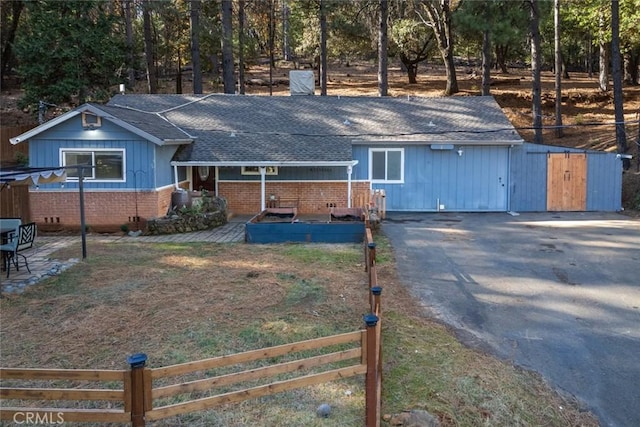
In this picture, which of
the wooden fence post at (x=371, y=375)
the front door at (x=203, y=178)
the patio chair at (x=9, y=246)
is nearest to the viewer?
the wooden fence post at (x=371, y=375)

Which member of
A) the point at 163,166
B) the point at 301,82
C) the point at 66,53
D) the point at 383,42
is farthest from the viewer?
the point at 383,42

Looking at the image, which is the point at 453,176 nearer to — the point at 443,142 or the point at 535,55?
the point at 443,142

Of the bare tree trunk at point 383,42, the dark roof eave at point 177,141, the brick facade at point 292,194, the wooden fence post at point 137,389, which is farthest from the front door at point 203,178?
the wooden fence post at point 137,389

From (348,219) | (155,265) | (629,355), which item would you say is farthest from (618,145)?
(155,265)

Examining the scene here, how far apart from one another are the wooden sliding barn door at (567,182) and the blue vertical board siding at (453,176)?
1.67 metres

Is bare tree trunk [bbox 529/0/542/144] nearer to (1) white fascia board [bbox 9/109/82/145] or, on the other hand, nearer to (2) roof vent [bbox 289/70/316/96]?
(2) roof vent [bbox 289/70/316/96]

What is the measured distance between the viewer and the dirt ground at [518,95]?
81.1 feet

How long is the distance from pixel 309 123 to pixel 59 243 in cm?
1049

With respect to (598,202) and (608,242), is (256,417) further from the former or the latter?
(598,202)

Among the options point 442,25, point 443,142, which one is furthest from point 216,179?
point 442,25

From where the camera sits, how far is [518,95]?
3344cm

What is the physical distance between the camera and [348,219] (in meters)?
16.5

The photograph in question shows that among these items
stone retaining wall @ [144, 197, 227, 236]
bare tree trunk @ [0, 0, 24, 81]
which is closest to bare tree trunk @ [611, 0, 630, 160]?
stone retaining wall @ [144, 197, 227, 236]

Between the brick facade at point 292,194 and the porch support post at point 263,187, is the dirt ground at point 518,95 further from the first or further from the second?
the porch support post at point 263,187
